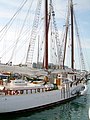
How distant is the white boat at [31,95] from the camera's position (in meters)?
24.8

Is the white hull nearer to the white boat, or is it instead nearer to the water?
the white boat

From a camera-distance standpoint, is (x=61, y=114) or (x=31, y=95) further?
(x=61, y=114)

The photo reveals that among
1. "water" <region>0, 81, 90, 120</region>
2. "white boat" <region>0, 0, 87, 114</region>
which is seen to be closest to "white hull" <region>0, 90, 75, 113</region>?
"white boat" <region>0, 0, 87, 114</region>

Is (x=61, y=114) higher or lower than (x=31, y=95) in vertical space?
lower

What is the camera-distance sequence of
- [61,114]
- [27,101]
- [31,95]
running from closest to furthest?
[27,101] → [31,95] → [61,114]

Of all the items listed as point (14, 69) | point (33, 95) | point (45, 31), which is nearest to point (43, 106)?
point (33, 95)

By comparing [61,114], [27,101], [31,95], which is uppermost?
[31,95]

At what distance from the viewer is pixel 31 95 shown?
27.5 metres

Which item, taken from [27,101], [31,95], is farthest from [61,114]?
[27,101]

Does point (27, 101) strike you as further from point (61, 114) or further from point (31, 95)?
point (61, 114)

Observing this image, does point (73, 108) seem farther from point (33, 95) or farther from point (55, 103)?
point (33, 95)

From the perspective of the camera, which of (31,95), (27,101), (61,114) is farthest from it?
(61,114)

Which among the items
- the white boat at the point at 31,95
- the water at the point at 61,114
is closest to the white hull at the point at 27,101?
the white boat at the point at 31,95

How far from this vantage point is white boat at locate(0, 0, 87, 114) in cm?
2479
